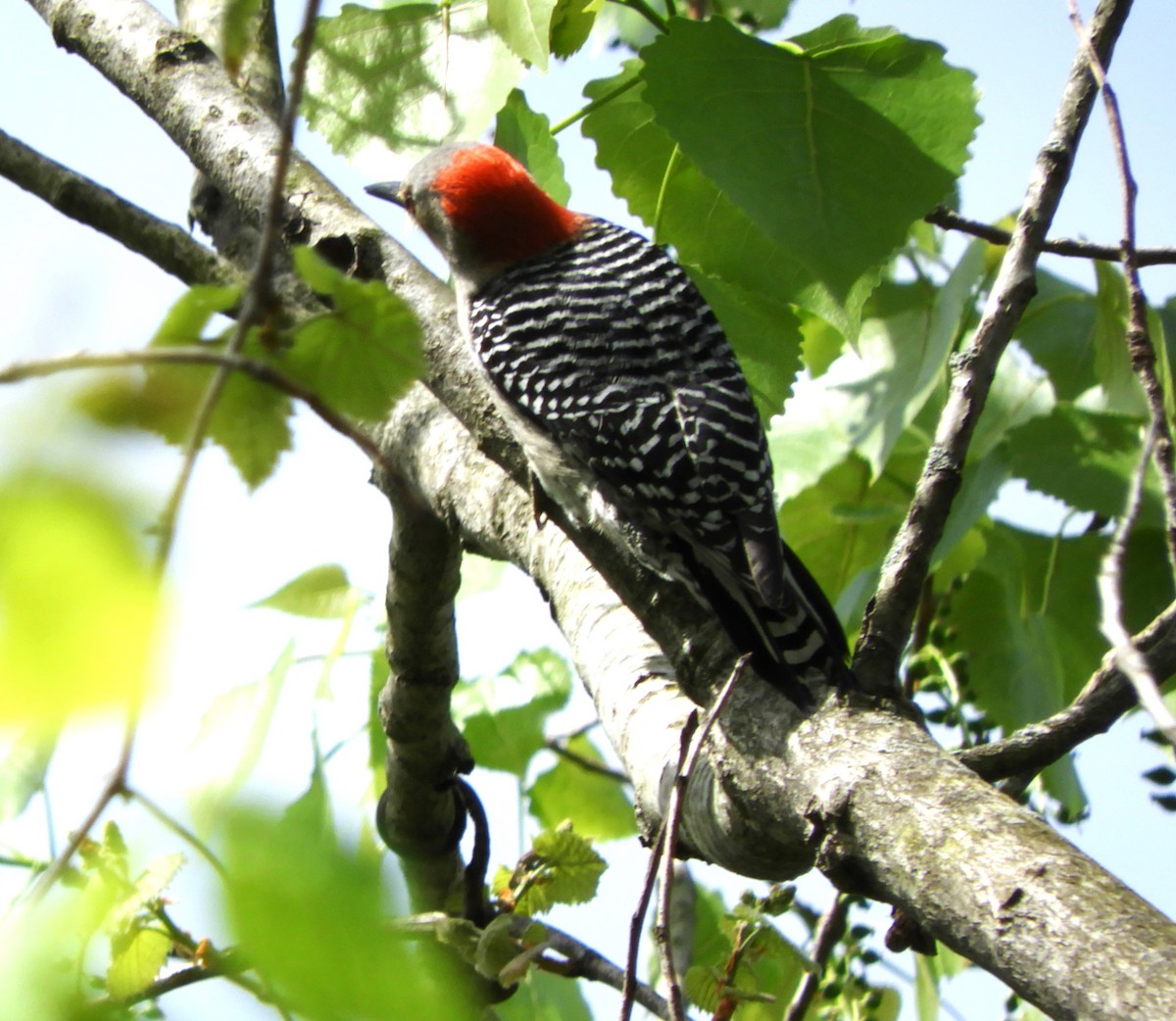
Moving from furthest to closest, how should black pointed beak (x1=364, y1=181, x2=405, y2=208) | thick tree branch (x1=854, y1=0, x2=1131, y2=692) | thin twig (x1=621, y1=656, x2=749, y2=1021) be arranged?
black pointed beak (x1=364, y1=181, x2=405, y2=208) < thick tree branch (x1=854, y1=0, x2=1131, y2=692) < thin twig (x1=621, y1=656, x2=749, y2=1021)

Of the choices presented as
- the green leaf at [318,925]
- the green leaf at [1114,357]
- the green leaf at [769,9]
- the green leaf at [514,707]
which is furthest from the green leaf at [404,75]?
the green leaf at [318,925]

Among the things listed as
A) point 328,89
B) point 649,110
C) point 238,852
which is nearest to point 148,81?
point 328,89

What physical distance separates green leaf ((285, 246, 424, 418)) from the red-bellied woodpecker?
2.49 ft

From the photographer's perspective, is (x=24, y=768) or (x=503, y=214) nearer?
(x=24, y=768)

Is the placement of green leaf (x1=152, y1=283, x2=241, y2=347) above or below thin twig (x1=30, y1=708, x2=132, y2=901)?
above

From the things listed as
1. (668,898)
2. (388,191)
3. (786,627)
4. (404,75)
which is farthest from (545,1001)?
(388,191)

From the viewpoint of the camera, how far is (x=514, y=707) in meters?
2.47

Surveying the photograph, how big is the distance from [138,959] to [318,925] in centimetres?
74

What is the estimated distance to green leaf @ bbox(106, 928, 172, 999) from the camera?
0.88 m

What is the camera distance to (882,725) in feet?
3.85

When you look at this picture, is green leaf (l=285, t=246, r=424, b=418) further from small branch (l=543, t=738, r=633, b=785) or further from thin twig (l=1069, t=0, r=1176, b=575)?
small branch (l=543, t=738, r=633, b=785)

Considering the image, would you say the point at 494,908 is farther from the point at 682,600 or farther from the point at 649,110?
the point at 649,110

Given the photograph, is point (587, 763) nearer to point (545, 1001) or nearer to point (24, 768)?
point (545, 1001)

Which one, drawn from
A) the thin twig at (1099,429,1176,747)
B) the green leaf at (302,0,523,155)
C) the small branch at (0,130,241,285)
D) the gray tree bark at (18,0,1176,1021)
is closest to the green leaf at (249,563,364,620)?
the gray tree bark at (18,0,1176,1021)
